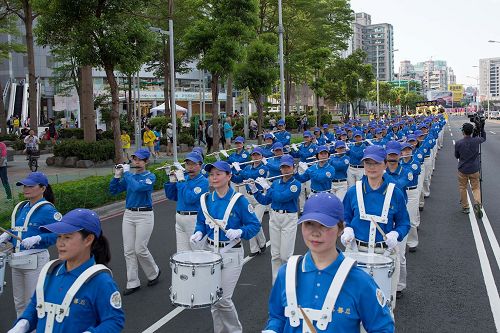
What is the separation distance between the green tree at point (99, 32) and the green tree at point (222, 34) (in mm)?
5112

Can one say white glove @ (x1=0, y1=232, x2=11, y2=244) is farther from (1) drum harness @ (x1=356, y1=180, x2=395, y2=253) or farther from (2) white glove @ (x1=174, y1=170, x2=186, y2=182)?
(1) drum harness @ (x1=356, y1=180, x2=395, y2=253)

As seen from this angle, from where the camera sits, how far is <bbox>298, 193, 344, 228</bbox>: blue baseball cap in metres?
3.00

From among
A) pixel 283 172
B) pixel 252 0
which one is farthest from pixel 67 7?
pixel 283 172

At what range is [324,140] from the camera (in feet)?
62.6

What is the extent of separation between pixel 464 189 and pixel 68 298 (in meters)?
11.7

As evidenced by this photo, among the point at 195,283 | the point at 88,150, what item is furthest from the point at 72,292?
the point at 88,150

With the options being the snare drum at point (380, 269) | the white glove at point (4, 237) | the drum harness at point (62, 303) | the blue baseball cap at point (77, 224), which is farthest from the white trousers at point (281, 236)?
the drum harness at point (62, 303)

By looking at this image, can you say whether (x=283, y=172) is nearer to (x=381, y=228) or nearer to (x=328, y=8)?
(x=381, y=228)

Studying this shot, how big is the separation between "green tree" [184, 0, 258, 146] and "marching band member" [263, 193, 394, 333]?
20158mm

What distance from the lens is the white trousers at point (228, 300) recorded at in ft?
18.9

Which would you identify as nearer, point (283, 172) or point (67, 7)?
point (283, 172)

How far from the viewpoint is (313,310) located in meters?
3.02

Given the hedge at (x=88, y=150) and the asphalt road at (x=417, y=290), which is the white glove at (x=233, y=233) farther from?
the hedge at (x=88, y=150)

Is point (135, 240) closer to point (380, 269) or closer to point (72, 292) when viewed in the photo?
point (380, 269)
